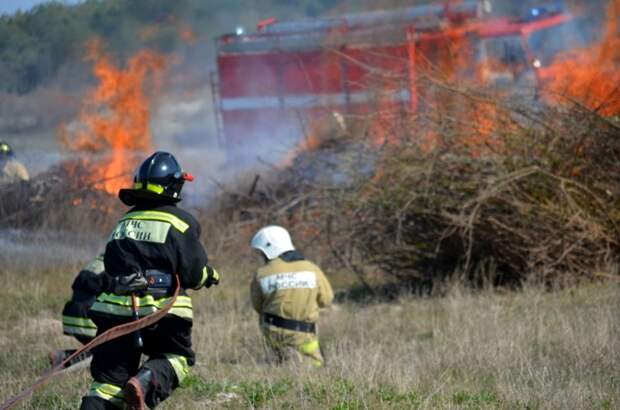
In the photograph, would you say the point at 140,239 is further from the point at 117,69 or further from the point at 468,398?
the point at 117,69

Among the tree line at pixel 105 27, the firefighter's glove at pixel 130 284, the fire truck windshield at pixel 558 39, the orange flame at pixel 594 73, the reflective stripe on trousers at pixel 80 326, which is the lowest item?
the reflective stripe on trousers at pixel 80 326

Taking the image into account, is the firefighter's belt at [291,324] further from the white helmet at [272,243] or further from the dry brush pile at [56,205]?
the dry brush pile at [56,205]

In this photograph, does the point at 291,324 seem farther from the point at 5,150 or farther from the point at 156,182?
the point at 5,150

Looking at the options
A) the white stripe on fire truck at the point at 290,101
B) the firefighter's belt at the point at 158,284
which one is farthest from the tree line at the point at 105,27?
the firefighter's belt at the point at 158,284

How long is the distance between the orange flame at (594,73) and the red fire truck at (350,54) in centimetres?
47

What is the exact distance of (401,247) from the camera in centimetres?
1152

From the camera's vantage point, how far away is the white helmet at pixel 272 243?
843 cm

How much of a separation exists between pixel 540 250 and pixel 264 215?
360 centimetres

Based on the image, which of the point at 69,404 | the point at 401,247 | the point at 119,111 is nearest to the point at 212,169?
the point at 119,111

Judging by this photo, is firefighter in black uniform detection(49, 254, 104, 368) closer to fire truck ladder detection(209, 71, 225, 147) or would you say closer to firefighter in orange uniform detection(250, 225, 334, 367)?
firefighter in orange uniform detection(250, 225, 334, 367)

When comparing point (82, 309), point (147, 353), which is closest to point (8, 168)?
point (82, 309)

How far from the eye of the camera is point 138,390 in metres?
5.21

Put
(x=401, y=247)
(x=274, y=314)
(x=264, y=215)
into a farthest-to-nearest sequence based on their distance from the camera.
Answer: (x=264, y=215)
(x=401, y=247)
(x=274, y=314)

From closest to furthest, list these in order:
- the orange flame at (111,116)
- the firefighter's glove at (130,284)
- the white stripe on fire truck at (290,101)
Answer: the firefighter's glove at (130,284) → the white stripe on fire truck at (290,101) → the orange flame at (111,116)
